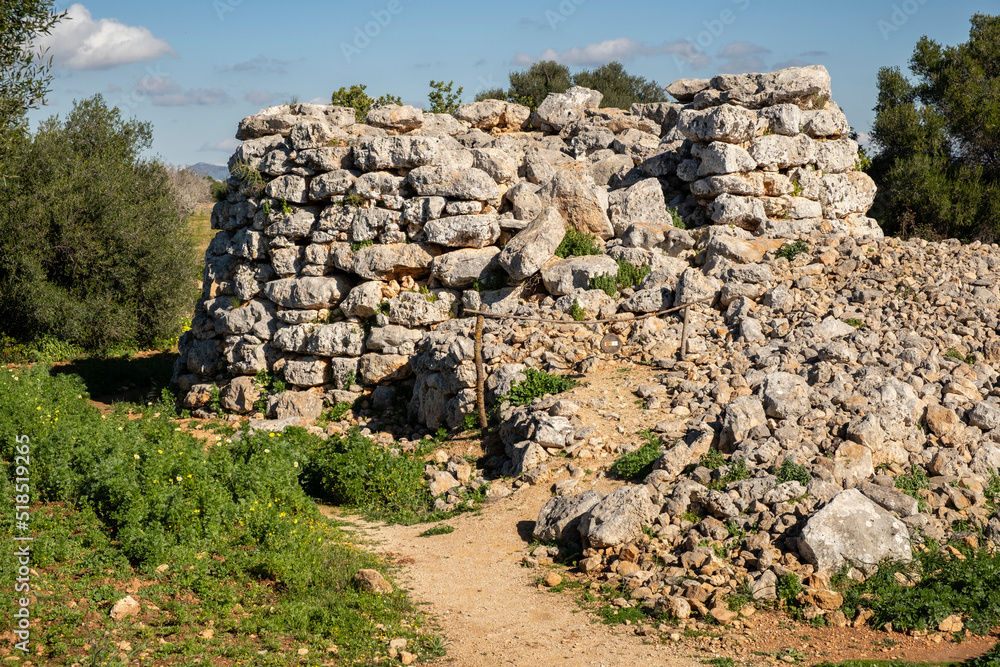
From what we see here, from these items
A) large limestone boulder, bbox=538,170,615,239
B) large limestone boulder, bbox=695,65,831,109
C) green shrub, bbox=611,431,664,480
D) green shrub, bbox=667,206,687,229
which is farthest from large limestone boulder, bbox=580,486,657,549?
large limestone boulder, bbox=695,65,831,109

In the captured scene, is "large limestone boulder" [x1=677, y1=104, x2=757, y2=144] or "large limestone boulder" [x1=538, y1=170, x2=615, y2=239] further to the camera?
"large limestone boulder" [x1=677, y1=104, x2=757, y2=144]

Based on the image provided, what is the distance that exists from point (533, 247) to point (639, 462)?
532cm

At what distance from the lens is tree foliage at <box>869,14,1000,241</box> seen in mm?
18906

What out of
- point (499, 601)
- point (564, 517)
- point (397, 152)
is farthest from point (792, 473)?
point (397, 152)

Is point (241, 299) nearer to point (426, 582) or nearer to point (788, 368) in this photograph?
point (426, 582)

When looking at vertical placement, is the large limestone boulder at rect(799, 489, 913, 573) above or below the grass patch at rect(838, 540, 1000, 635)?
above

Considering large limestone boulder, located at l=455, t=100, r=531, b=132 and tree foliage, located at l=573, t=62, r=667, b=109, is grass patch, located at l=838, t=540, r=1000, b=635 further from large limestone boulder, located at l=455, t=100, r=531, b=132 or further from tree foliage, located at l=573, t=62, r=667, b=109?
tree foliage, located at l=573, t=62, r=667, b=109

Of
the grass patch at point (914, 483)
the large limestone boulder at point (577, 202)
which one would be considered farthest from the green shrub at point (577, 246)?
the grass patch at point (914, 483)

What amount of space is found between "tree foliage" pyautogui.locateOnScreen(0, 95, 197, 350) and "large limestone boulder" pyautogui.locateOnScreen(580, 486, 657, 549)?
686 inches

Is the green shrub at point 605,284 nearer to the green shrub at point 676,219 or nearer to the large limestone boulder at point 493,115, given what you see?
the green shrub at point 676,219

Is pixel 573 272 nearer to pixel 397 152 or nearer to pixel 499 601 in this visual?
pixel 397 152

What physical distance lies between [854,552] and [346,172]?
1102cm

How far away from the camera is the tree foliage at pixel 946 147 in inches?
744

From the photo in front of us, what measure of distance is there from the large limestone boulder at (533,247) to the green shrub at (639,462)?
187 inches
